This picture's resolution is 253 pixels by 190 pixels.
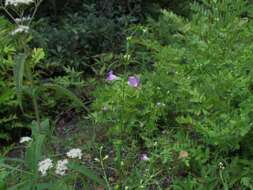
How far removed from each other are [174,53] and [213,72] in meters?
0.35

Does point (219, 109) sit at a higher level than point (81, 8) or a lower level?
lower

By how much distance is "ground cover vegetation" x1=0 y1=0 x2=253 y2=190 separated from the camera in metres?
2.50

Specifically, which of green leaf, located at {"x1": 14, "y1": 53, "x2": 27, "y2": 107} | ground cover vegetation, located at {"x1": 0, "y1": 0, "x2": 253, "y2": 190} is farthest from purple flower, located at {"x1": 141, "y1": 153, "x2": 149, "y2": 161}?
green leaf, located at {"x1": 14, "y1": 53, "x2": 27, "y2": 107}

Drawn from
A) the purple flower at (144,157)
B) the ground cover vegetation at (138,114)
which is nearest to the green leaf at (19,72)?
the ground cover vegetation at (138,114)

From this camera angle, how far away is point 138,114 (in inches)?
118

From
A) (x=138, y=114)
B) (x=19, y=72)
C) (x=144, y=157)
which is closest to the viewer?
(x=19, y=72)

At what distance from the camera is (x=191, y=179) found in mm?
2627

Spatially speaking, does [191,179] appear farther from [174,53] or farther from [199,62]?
[174,53]

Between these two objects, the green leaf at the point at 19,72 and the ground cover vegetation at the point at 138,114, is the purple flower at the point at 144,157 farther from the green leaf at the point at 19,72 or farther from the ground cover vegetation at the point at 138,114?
the green leaf at the point at 19,72

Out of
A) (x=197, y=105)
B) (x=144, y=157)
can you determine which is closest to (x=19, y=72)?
(x=144, y=157)

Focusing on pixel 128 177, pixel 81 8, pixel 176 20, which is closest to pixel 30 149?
pixel 128 177

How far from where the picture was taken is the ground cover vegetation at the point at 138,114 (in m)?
2.50

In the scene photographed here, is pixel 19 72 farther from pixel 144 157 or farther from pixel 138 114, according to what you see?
pixel 138 114

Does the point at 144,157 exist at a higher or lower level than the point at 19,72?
lower
